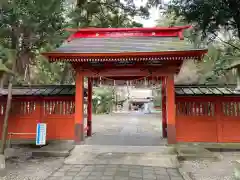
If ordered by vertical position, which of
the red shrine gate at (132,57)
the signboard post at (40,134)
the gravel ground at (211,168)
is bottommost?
the gravel ground at (211,168)

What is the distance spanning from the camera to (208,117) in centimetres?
900

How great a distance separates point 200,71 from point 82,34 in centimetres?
1014

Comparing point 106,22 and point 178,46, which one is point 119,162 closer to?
point 178,46

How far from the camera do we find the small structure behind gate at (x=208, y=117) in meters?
8.95

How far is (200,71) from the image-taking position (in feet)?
57.4

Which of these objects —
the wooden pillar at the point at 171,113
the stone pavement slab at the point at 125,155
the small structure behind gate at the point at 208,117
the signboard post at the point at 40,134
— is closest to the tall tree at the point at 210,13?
the wooden pillar at the point at 171,113

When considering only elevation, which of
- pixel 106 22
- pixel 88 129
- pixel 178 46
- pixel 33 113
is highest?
pixel 106 22

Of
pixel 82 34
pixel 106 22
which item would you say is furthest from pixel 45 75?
pixel 82 34

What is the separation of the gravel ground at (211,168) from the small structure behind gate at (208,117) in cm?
124

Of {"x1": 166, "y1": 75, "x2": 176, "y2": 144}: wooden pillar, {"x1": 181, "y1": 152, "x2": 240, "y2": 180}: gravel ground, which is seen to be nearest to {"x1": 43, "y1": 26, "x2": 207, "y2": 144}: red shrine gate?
{"x1": 166, "y1": 75, "x2": 176, "y2": 144}: wooden pillar

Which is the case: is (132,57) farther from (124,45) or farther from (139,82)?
(139,82)

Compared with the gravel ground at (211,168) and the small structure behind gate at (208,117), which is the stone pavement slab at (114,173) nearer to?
the gravel ground at (211,168)

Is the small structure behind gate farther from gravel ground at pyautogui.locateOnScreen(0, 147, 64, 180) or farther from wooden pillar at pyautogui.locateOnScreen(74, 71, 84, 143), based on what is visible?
gravel ground at pyautogui.locateOnScreen(0, 147, 64, 180)

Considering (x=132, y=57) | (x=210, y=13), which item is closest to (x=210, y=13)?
(x=210, y=13)
